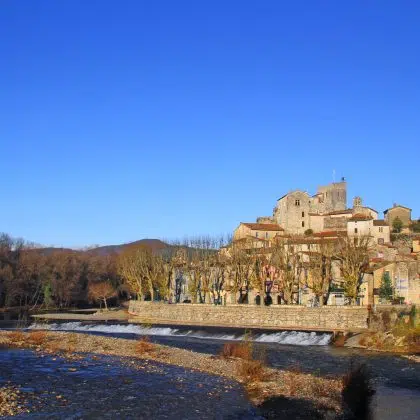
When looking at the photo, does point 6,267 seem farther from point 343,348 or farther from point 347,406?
point 347,406

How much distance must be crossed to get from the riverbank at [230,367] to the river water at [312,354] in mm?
1875

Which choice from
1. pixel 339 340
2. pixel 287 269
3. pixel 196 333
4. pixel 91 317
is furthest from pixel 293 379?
pixel 91 317

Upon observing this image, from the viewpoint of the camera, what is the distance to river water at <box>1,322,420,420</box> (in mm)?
24513

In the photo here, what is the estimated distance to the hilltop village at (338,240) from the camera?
62.1 metres

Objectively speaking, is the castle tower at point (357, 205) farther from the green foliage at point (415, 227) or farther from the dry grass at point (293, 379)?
the dry grass at point (293, 379)

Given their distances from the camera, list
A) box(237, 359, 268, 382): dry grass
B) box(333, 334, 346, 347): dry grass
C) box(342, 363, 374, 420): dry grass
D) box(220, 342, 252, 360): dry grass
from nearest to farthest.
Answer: box(342, 363, 374, 420): dry grass
box(237, 359, 268, 382): dry grass
box(220, 342, 252, 360): dry grass
box(333, 334, 346, 347): dry grass

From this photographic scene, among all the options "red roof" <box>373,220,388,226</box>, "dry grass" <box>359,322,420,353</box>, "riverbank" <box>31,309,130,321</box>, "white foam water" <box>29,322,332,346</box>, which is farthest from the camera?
"red roof" <box>373,220,388,226</box>

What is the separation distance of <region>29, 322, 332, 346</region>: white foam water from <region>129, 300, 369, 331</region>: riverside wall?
5.00 m

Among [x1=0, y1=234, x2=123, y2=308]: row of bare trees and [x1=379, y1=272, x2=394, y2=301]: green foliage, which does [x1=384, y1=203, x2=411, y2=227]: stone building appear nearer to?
[x1=379, y1=272, x2=394, y2=301]: green foliage

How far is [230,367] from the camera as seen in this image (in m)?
30.9

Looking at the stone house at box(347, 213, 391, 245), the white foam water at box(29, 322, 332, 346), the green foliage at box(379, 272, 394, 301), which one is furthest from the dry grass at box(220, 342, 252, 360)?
the stone house at box(347, 213, 391, 245)

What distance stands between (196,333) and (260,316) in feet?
25.4

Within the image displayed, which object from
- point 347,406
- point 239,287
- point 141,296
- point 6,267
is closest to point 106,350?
point 347,406

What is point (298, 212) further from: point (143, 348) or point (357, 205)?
point (143, 348)
